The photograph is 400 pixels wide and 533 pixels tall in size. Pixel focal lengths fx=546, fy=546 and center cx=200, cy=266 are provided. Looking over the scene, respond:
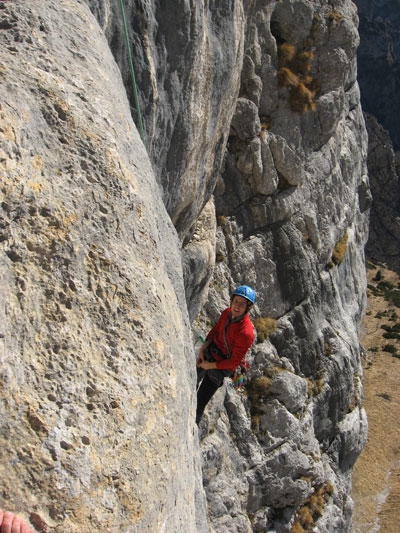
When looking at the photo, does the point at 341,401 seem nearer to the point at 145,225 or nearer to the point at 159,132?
the point at 159,132

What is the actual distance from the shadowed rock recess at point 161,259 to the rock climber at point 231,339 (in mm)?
751

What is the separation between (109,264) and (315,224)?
16.1m

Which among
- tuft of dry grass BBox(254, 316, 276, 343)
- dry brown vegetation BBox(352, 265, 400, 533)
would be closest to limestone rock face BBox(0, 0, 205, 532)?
tuft of dry grass BBox(254, 316, 276, 343)

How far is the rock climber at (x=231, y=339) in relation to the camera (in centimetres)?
882

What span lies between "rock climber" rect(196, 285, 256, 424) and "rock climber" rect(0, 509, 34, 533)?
5763 millimetres

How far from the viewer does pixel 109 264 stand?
4766 mm

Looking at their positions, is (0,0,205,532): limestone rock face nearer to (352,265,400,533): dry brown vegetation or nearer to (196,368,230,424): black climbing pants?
(196,368,230,424): black climbing pants

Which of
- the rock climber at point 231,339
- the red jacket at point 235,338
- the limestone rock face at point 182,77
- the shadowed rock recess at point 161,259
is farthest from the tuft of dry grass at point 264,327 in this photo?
the red jacket at point 235,338

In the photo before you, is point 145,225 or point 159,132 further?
point 159,132

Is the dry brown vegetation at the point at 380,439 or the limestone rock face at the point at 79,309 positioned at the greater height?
the limestone rock face at the point at 79,309

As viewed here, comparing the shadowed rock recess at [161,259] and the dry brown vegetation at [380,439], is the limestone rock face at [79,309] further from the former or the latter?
the dry brown vegetation at [380,439]

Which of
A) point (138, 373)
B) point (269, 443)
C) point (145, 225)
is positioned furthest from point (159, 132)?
point (269, 443)

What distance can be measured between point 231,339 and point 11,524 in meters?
6.17

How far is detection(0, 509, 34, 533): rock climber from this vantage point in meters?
3.16
